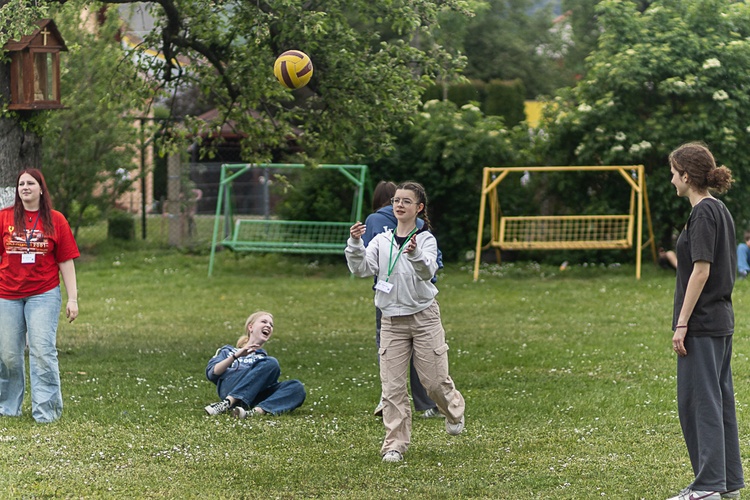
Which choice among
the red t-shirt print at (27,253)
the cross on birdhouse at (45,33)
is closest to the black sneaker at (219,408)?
the red t-shirt print at (27,253)

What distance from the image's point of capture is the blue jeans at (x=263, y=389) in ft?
24.8

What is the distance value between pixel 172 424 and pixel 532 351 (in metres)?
4.27

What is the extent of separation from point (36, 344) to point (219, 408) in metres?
1.32

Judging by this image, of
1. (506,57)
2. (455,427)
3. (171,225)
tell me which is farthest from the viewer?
(506,57)

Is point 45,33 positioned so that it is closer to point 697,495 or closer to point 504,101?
point 697,495

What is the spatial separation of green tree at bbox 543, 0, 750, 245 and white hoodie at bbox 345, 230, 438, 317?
35.2 feet

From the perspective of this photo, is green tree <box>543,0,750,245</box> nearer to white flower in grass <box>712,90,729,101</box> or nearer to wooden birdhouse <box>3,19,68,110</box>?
white flower in grass <box>712,90,729,101</box>

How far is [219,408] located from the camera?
745 centimetres

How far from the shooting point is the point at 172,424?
7113 millimetres

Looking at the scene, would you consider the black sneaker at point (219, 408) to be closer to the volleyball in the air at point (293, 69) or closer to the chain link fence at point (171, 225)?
the volleyball in the air at point (293, 69)

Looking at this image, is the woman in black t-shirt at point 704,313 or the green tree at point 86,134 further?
the green tree at point 86,134

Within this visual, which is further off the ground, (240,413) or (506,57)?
(506,57)

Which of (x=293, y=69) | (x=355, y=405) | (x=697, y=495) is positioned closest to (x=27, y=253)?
(x=355, y=405)

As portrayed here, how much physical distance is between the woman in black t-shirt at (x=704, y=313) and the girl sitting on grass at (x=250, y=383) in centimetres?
313
